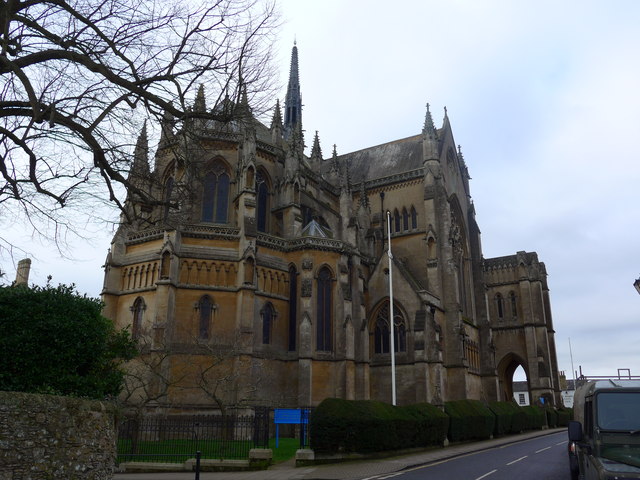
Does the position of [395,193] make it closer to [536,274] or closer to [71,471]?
[536,274]

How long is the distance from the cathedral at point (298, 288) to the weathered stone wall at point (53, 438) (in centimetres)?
998

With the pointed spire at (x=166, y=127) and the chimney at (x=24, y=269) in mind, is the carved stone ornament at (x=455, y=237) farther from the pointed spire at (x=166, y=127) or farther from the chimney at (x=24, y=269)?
the pointed spire at (x=166, y=127)

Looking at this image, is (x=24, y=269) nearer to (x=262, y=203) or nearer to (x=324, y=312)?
(x=262, y=203)

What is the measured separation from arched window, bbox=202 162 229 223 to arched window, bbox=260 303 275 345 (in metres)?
6.46

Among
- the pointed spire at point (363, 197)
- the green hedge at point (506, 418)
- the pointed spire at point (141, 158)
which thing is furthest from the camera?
the pointed spire at point (363, 197)

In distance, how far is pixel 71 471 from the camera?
342 inches

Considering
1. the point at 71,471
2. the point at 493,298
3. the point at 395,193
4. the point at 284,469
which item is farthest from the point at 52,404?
the point at 493,298

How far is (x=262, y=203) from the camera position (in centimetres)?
3519

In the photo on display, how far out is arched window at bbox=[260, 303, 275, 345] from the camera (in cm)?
2955

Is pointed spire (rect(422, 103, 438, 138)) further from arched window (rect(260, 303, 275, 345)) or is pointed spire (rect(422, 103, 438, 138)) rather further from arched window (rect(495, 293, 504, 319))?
arched window (rect(260, 303, 275, 345))

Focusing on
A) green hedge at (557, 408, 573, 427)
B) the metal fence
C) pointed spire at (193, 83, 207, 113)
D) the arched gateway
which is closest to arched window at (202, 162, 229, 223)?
the metal fence

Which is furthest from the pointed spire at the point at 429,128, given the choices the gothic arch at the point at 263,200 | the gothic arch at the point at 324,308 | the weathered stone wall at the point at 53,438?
the weathered stone wall at the point at 53,438

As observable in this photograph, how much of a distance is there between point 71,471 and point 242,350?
18.0 meters

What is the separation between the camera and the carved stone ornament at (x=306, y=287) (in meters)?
30.2
